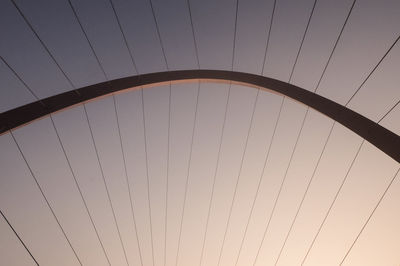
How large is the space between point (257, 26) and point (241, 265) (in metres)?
2.63

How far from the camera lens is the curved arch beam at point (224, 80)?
163 centimetres

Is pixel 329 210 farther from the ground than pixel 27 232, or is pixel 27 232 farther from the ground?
pixel 329 210

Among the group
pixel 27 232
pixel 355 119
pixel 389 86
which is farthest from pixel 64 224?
pixel 389 86

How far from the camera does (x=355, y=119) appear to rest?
1.96 meters

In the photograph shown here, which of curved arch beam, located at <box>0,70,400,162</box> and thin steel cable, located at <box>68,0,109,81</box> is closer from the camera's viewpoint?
curved arch beam, located at <box>0,70,400,162</box>

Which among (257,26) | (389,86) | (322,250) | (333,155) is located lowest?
(322,250)

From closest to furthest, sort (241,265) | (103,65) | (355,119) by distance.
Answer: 1. (355,119)
2. (103,65)
3. (241,265)

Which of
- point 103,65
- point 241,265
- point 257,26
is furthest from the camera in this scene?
point 241,265

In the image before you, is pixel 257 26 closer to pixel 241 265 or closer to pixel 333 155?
pixel 333 155

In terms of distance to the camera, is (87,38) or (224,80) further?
(224,80)

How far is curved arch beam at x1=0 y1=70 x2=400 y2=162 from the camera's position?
5.34 ft

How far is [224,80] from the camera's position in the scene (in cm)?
314

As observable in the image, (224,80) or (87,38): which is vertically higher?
(224,80)

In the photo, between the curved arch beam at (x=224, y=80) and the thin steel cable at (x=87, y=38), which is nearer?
the curved arch beam at (x=224, y=80)
